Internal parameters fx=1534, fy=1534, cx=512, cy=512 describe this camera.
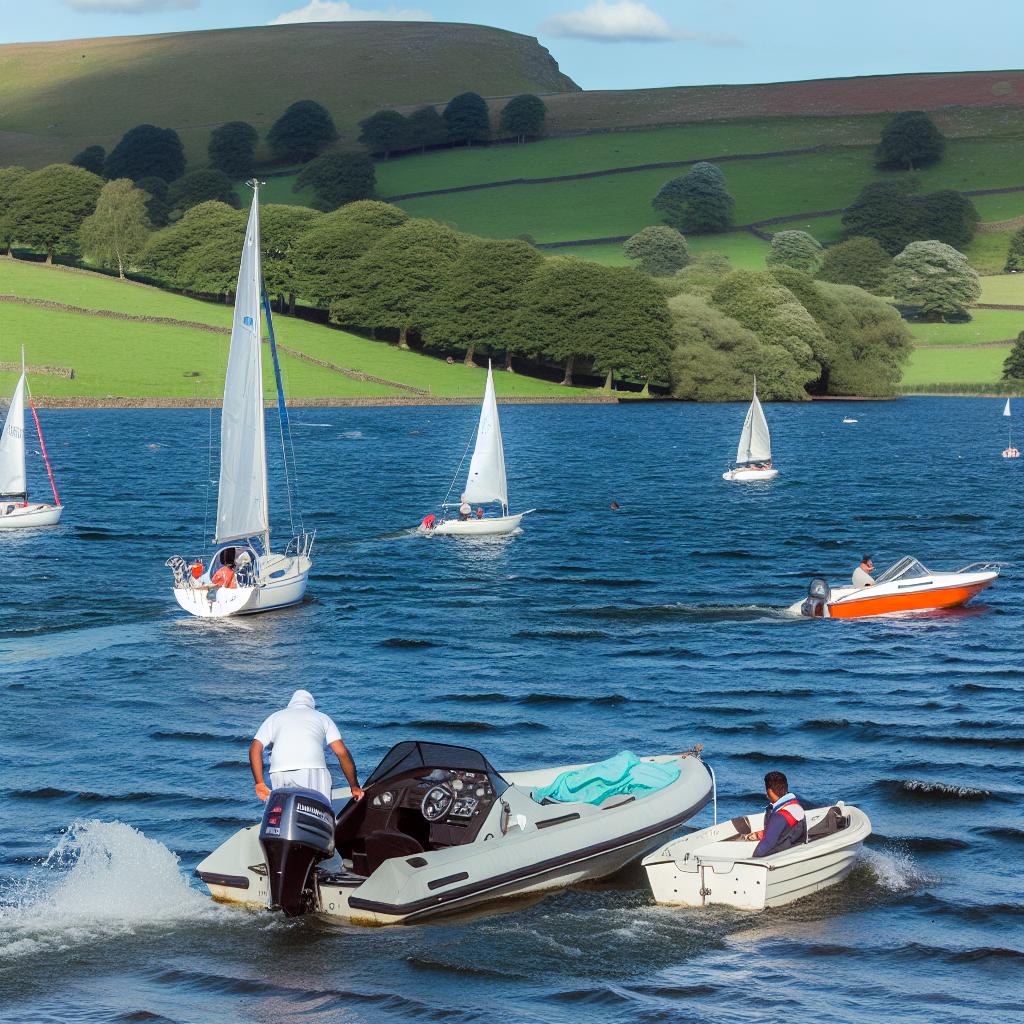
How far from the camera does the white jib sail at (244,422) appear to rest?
4716 cm

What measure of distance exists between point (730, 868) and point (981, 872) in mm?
4998

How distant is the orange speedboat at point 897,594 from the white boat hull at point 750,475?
4938 cm

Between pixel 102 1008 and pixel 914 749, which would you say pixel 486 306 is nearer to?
pixel 914 749

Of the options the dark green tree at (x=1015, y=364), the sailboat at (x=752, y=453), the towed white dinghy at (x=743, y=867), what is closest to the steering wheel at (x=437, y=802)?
the towed white dinghy at (x=743, y=867)

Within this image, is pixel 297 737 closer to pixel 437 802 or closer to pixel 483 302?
pixel 437 802

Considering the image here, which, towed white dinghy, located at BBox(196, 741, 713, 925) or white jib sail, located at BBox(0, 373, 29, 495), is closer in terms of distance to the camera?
towed white dinghy, located at BBox(196, 741, 713, 925)

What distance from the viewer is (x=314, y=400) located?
16050 centimetres

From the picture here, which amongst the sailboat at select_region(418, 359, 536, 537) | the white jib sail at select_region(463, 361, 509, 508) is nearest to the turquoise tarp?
the sailboat at select_region(418, 359, 536, 537)

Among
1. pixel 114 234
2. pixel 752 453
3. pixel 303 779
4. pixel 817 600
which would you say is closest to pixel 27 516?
pixel 817 600

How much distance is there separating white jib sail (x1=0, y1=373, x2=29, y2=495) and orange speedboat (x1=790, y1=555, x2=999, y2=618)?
125 feet

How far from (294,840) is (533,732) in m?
13.3

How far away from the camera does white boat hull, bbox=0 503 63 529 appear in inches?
2788

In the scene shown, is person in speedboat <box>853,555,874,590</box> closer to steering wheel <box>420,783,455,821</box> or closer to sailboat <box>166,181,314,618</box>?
sailboat <box>166,181,314,618</box>

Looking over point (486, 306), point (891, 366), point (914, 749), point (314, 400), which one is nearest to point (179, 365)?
point (314, 400)
